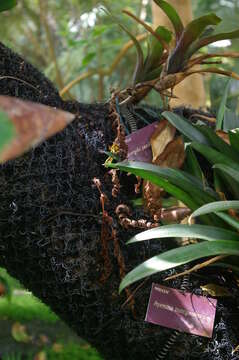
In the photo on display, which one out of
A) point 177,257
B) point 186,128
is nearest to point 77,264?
point 177,257

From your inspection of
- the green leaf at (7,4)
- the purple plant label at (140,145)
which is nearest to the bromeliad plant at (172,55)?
the purple plant label at (140,145)

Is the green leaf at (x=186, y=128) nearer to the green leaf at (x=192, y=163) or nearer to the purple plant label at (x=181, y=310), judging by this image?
the green leaf at (x=192, y=163)

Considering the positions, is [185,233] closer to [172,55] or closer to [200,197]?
[200,197]

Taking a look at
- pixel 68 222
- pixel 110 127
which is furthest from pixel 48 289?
pixel 110 127

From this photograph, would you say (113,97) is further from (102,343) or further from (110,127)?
(102,343)

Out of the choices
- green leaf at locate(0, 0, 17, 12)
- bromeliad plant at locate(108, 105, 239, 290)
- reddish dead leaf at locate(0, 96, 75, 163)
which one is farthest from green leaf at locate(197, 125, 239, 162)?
reddish dead leaf at locate(0, 96, 75, 163)

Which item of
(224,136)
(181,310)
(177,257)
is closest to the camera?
(177,257)

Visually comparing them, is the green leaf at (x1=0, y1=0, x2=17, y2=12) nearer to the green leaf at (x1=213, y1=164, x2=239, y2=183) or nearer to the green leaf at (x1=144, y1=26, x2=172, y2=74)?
the green leaf at (x1=144, y1=26, x2=172, y2=74)
